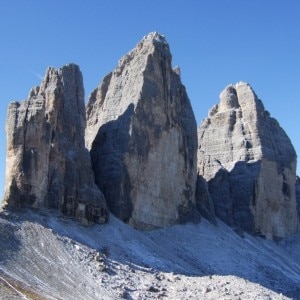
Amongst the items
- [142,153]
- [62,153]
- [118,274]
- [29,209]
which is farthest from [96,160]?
[118,274]

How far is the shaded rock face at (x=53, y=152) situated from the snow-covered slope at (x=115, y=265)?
2.03 metres

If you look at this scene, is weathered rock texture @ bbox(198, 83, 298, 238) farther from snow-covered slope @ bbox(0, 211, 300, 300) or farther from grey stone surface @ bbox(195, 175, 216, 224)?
snow-covered slope @ bbox(0, 211, 300, 300)

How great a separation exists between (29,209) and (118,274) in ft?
36.2

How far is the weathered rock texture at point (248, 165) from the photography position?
107688mm

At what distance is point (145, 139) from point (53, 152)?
53.2ft

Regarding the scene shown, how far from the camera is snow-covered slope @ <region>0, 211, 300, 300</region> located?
→ 5522 centimetres

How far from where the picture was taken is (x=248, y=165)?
11100 cm

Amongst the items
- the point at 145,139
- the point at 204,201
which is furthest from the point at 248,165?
the point at 145,139

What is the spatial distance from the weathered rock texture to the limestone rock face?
1373 centimetres

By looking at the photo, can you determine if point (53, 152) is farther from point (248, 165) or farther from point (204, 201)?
point (248, 165)

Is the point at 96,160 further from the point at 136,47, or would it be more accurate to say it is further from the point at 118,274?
the point at 118,274

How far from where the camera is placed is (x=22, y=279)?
174 feet

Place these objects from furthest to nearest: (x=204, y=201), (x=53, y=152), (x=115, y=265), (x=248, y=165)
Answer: (x=248, y=165) < (x=204, y=201) < (x=53, y=152) < (x=115, y=265)

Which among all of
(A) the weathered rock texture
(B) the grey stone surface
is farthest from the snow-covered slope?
(A) the weathered rock texture
